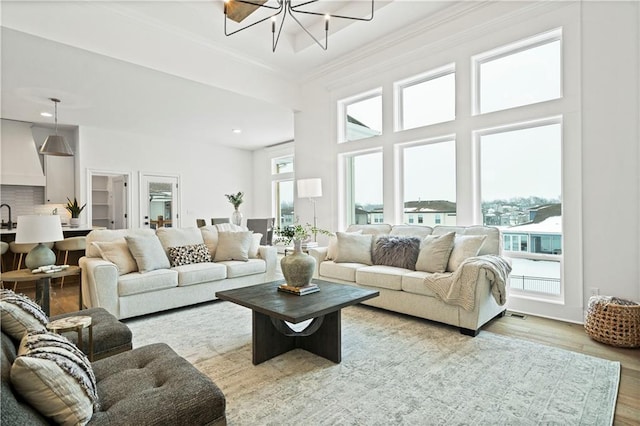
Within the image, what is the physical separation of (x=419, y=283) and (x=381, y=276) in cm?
45

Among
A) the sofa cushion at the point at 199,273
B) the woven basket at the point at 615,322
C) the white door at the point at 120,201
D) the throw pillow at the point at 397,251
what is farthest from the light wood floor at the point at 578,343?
the white door at the point at 120,201

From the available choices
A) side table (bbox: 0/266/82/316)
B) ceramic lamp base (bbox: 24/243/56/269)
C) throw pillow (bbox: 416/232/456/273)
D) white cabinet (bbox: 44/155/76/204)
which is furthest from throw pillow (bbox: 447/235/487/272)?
white cabinet (bbox: 44/155/76/204)

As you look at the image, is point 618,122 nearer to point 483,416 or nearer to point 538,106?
point 538,106

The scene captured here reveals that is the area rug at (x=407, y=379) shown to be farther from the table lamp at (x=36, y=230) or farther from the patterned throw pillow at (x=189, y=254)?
the table lamp at (x=36, y=230)

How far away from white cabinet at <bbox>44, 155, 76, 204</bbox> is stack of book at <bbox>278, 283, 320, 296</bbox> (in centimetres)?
673

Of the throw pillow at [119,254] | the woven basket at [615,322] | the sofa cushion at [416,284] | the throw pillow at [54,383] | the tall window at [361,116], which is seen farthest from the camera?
the tall window at [361,116]

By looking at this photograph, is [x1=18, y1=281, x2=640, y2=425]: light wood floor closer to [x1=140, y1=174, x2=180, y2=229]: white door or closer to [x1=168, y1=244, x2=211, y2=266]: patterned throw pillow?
[x1=168, y1=244, x2=211, y2=266]: patterned throw pillow

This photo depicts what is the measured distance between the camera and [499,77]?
397 cm

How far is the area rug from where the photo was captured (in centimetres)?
190

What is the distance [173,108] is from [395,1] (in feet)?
13.6

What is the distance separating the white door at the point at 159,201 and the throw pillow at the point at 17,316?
6.63m

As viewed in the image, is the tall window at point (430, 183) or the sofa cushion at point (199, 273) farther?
the tall window at point (430, 183)

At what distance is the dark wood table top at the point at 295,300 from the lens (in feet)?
7.49

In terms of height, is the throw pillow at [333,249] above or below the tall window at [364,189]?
below
